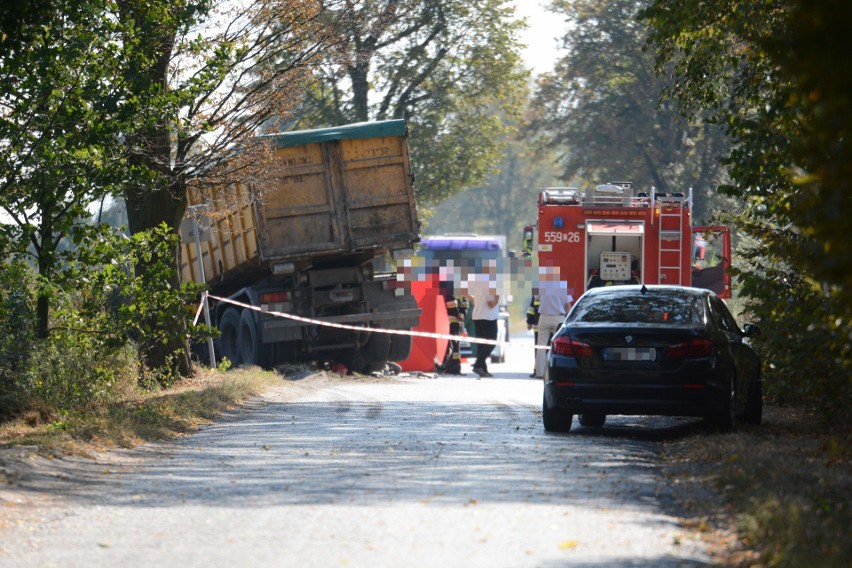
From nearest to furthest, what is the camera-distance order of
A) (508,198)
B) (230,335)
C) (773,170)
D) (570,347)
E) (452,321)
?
(773,170) → (570,347) → (230,335) → (452,321) → (508,198)

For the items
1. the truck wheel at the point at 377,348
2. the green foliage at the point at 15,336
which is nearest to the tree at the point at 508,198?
the truck wheel at the point at 377,348

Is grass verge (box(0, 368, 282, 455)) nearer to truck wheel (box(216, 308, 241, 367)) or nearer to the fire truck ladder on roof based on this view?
truck wheel (box(216, 308, 241, 367))

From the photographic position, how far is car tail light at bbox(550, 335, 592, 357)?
12.7 m

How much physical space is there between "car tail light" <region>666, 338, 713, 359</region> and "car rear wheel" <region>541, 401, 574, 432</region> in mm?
1147

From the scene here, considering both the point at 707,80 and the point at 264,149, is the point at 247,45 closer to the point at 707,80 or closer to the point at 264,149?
the point at 264,149

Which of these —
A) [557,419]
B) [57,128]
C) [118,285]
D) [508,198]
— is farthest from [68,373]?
[508,198]

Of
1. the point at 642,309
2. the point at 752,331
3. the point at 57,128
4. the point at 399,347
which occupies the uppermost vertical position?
the point at 57,128

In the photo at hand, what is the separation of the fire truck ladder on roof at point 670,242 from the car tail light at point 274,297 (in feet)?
24.7

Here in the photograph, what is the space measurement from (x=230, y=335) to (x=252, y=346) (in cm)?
157

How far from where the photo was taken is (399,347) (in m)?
23.7

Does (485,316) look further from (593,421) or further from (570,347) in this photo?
(570,347)

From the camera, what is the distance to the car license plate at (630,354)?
12.4 m

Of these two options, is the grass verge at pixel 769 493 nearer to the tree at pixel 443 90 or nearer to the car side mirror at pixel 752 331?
the car side mirror at pixel 752 331

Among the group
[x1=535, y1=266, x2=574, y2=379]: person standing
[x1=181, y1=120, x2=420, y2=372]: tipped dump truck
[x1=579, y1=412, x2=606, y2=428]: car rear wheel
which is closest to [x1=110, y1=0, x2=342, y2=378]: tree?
[x1=181, y1=120, x2=420, y2=372]: tipped dump truck
